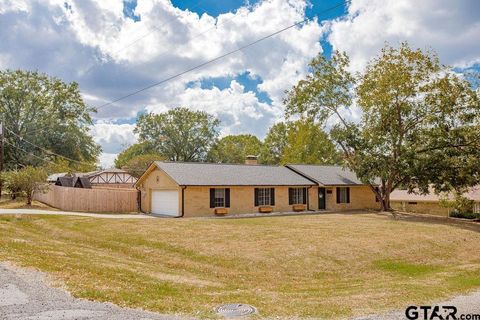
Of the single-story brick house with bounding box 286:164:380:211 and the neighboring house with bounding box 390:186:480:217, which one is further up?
the single-story brick house with bounding box 286:164:380:211

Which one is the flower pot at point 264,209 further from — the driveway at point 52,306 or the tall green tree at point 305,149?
the tall green tree at point 305,149

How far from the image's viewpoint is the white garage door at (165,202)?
2831 cm

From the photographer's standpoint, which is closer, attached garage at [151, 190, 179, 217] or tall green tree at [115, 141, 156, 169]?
attached garage at [151, 190, 179, 217]

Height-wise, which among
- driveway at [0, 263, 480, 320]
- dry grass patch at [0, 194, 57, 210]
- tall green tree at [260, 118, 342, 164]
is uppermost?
tall green tree at [260, 118, 342, 164]

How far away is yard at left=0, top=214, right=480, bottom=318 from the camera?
9.41 m

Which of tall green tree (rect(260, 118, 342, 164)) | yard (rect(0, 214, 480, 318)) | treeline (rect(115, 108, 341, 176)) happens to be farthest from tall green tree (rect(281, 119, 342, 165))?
yard (rect(0, 214, 480, 318))

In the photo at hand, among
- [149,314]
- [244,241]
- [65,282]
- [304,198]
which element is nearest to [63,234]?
[244,241]

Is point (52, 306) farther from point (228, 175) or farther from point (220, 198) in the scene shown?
point (228, 175)

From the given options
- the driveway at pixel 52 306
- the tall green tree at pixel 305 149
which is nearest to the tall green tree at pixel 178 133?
the tall green tree at pixel 305 149

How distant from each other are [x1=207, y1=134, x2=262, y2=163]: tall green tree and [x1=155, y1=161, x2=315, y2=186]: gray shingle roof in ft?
123

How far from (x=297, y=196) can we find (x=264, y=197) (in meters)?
3.64

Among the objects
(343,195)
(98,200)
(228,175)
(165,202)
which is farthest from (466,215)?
(98,200)

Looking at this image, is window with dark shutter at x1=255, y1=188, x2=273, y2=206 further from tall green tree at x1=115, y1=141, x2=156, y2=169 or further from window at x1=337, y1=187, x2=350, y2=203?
tall green tree at x1=115, y1=141, x2=156, y2=169

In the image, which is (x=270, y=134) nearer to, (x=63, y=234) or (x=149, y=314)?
(x=63, y=234)
